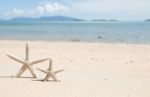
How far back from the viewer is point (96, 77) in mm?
8945

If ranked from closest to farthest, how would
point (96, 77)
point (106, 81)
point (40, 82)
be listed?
1. point (40, 82)
2. point (106, 81)
3. point (96, 77)

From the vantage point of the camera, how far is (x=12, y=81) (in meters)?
7.78

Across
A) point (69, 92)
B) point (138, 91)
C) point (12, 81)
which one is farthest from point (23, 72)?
point (138, 91)

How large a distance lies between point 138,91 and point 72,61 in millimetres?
5611

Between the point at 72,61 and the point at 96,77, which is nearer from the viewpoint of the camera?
the point at 96,77

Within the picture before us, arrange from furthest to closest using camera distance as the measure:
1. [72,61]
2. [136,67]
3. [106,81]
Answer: [72,61], [136,67], [106,81]

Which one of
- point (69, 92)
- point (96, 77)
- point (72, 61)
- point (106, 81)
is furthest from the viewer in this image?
point (72, 61)

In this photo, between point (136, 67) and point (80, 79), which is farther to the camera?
point (136, 67)

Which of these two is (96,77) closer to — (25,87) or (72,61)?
(25,87)

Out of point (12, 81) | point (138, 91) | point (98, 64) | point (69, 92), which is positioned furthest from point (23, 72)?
point (98, 64)

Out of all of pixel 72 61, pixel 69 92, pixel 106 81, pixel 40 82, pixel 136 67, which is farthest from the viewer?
pixel 72 61

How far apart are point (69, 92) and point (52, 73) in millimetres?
1268

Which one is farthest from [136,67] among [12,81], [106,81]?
[12,81]

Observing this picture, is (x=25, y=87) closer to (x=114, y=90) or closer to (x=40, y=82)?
(x=40, y=82)
